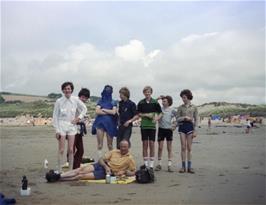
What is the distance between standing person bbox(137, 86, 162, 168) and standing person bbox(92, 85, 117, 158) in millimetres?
612

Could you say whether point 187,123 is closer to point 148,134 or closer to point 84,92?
point 148,134

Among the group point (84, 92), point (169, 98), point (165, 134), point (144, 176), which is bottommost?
point (144, 176)

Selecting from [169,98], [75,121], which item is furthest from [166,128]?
[75,121]

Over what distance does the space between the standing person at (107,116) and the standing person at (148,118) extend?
0.61 m

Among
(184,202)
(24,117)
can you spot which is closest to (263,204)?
(184,202)

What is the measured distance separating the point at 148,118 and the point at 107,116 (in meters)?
0.93

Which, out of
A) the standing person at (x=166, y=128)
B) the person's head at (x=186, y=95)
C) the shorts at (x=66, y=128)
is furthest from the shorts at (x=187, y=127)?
the shorts at (x=66, y=128)

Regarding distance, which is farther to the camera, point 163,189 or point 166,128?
point 166,128

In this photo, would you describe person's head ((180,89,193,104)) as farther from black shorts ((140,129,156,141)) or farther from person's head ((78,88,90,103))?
person's head ((78,88,90,103))

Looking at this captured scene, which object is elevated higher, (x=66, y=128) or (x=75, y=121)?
(x=75, y=121)

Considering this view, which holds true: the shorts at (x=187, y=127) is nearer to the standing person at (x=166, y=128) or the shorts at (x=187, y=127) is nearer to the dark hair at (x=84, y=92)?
the standing person at (x=166, y=128)

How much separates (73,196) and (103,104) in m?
3.61

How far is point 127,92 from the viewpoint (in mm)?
10211

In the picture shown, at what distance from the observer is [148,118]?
10266 millimetres
